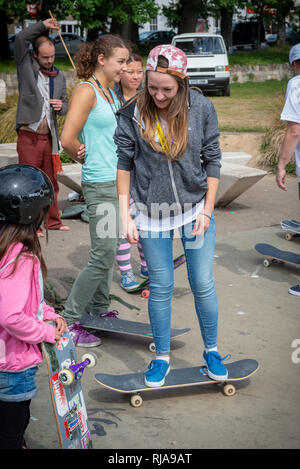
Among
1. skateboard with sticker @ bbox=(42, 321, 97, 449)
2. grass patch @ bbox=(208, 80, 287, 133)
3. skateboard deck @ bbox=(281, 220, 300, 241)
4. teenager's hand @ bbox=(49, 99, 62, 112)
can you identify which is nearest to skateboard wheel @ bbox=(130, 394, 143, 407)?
skateboard with sticker @ bbox=(42, 321, 97, 449)

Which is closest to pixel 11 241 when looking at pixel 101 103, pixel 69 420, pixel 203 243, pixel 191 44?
pixel 69 420

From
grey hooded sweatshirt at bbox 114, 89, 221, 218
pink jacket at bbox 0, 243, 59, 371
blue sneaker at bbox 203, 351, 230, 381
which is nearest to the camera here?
pink jacket at bbox 0, 243, 59, 371

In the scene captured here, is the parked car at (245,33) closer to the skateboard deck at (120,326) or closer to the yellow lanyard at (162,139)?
the skateboard deck at (120,326)

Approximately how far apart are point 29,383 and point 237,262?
363 cm

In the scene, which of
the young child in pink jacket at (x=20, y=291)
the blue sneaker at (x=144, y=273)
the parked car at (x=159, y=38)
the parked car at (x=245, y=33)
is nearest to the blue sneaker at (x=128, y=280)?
the blue sneaker at (x=144, y=273)

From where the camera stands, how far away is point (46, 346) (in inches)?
97.1

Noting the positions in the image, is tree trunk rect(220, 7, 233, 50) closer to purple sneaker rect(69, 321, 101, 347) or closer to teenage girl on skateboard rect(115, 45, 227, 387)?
purple sneaker rect(69, 321, 101, 347)

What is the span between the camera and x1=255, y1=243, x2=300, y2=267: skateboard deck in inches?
216

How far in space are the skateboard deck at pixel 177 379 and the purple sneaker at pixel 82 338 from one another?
0.63 metres

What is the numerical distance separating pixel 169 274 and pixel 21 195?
1.10 m

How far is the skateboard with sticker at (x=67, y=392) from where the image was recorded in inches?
97.3
